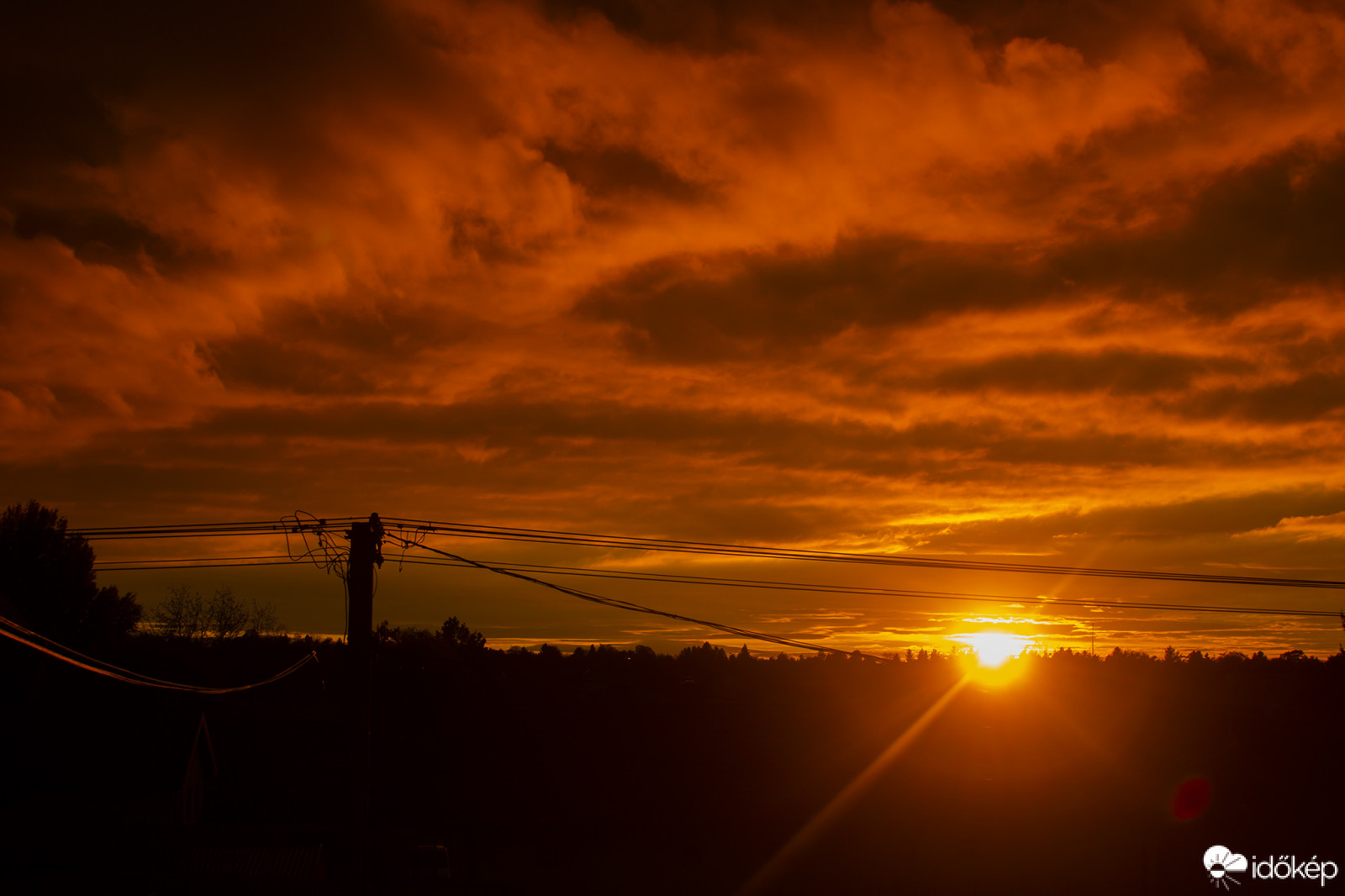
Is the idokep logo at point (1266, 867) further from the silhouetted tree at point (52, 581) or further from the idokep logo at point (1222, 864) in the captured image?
the silhouetted tree at point (52, 581)

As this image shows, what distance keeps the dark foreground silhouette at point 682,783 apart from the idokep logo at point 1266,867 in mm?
584

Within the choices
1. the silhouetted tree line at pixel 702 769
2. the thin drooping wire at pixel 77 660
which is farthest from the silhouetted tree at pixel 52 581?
the thin drooping wire at pixel 77 660

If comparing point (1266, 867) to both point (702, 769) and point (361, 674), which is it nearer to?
point (702, 769)

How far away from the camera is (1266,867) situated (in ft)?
123

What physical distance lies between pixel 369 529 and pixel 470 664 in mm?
68933

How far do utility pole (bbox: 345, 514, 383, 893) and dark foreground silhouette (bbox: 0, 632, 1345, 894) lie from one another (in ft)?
0.48

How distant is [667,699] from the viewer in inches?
2434

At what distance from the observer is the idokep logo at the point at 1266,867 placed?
118ft

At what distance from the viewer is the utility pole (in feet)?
58.4

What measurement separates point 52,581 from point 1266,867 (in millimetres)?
83833

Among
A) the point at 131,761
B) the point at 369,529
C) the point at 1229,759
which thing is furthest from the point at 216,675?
the point at 1229,759

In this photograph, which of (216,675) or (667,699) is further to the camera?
(216,675)

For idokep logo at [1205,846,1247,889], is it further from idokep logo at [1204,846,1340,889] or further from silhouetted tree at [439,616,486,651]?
silhouetted tree at [439,616,486,651]

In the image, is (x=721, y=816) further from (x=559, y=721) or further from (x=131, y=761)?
(x=131, y=761)
